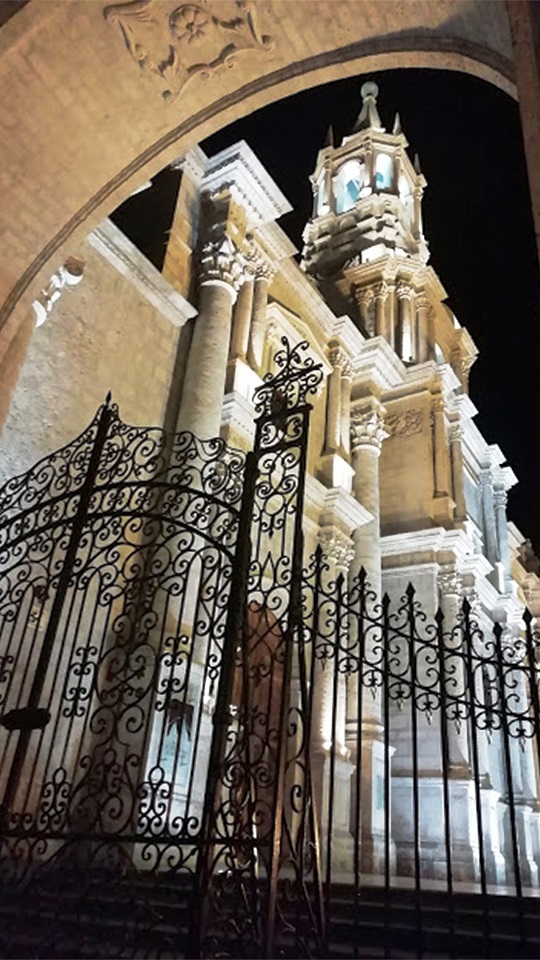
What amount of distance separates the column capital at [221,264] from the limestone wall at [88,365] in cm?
124

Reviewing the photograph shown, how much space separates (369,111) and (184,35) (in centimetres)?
2469

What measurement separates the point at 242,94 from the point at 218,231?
6549 mm

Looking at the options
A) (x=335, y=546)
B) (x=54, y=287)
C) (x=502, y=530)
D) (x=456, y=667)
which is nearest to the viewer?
(x=54, y=287)

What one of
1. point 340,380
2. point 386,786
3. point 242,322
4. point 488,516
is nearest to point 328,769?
point 386,786

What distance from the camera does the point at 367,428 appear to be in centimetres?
1650

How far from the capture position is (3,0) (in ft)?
17.2

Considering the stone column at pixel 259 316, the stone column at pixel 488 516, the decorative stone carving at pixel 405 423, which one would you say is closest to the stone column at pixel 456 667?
the decorative stone carving at pixel 405 423

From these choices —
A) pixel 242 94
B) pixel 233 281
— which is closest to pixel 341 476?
pixel 233 281

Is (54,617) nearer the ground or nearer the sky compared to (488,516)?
nearer the ground

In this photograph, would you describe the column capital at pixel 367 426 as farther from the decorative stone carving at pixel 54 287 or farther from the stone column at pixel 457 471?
the decorative stone carving at pixel 54 287

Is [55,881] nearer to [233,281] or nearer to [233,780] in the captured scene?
[233,780]

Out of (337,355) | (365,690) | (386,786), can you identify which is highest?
(337,355)

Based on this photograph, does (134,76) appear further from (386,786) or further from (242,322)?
(242,322)

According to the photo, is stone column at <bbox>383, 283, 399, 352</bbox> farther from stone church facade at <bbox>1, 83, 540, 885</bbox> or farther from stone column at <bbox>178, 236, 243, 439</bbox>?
stone column at <bbox>178, 236, 243, 439</bbox>
